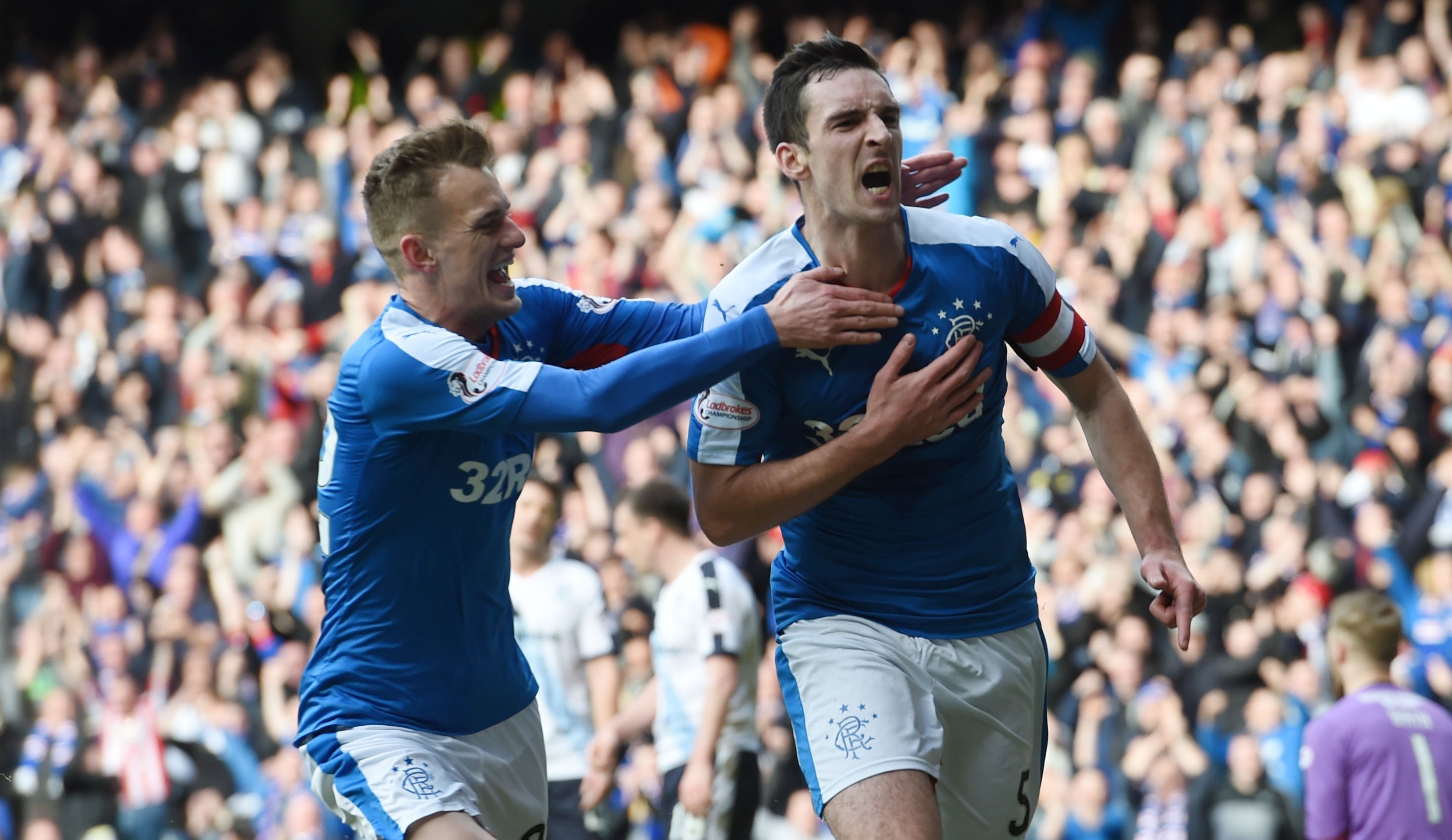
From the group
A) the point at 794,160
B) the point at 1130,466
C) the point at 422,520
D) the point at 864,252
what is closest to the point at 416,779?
the point at 422,520

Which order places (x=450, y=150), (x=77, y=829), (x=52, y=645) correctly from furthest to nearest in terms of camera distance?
(x=52, y=645)
(x=77, y=829)
(x=450, y=150)

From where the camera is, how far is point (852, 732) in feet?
12.9

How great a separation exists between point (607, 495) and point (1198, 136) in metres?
5.15

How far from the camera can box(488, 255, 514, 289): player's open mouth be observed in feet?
13.7

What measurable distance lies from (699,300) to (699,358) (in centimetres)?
663

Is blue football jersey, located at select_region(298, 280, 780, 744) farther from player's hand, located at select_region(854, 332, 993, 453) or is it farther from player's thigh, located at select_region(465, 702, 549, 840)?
player's hand, located at select_region(854, 332, 993, 453)

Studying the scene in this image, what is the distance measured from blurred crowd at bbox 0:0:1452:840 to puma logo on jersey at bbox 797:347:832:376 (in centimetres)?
466

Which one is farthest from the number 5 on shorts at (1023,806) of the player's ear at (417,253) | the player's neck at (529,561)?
the player's neck at (529,561)

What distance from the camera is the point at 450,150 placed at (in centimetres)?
420

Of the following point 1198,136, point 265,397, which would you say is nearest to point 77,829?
point 265,397

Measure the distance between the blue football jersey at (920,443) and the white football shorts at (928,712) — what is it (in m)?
0.06

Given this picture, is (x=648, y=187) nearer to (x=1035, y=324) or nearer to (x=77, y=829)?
(x=77, y=829)

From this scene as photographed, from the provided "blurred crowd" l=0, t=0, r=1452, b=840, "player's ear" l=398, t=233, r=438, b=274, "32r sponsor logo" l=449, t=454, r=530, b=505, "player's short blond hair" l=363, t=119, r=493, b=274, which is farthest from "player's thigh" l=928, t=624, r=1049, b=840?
"blurred crowd" l=0, t=0, r=1452, b=840

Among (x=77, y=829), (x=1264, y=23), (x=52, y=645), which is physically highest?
(x=1264, y=23)
